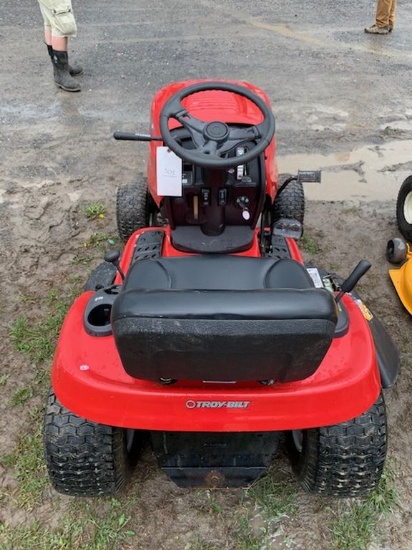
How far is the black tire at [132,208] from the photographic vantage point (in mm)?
2990

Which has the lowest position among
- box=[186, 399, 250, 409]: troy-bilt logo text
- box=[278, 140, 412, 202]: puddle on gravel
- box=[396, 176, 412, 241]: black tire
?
box=[278, 140, 412, 202]: puddle on gravel

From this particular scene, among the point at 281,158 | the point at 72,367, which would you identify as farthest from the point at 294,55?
the point at 72,367

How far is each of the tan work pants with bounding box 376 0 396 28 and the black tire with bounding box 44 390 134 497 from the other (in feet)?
19.7

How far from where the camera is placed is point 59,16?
181 inches

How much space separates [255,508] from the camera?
1.99m

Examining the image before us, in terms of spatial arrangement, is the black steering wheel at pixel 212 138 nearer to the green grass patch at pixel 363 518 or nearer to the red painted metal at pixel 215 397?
the red painted metal at pixel 215 397

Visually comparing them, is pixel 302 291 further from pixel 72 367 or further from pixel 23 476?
pixel 23 476

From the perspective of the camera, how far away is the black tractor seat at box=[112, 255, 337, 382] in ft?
4.15

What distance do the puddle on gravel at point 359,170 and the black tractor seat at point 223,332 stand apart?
2.42 metres

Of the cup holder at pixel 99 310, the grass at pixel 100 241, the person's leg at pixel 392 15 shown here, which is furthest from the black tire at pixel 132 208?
the person's leg at pixel 392 15

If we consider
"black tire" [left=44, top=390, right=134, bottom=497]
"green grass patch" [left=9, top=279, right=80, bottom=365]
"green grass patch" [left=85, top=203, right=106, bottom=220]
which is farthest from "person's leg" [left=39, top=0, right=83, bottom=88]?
"black tire" [left=44, top=390, right=134, bottom=497]

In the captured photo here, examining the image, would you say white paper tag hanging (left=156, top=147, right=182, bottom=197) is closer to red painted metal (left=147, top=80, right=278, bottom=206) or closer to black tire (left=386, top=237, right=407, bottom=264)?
red painted metal (left=147, top=80, right=278, bottom=206)

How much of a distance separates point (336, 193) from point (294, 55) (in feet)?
8.87

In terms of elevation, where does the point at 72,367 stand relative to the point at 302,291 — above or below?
below
